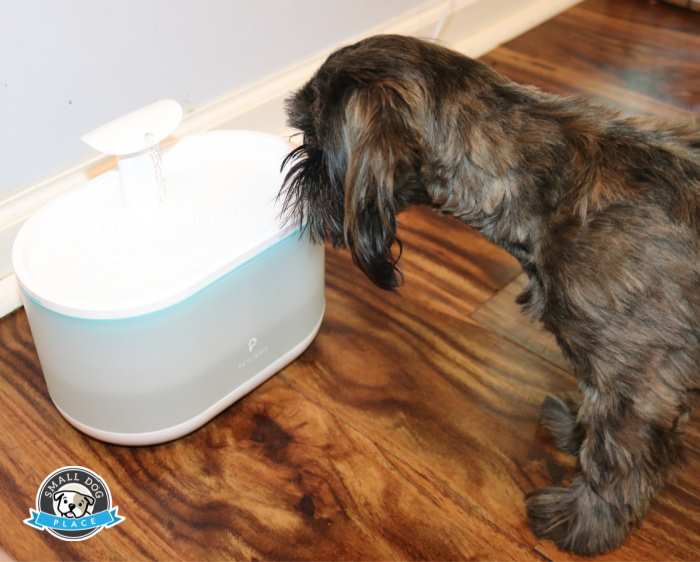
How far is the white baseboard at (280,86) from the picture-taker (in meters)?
1.75

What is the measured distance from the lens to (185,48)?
1.90 metres

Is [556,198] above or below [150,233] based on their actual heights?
above

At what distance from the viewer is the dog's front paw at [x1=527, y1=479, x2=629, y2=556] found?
4.48 feet

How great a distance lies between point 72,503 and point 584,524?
0.84 m

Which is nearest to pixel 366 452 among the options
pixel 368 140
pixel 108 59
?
pixel 368 140

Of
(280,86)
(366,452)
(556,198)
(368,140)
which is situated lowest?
(366,452)

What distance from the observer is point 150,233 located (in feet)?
4.68

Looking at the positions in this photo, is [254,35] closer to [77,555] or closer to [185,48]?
[185,48]

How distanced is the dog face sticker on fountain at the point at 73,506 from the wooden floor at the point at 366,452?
18mm

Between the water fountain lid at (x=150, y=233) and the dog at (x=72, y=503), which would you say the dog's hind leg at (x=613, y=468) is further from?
the dog at (x=72, y=503)

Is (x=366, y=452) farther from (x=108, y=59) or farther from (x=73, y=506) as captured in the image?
(x=108, y=59)

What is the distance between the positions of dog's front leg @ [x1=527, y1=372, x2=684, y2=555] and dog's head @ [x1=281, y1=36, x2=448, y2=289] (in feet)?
1.28

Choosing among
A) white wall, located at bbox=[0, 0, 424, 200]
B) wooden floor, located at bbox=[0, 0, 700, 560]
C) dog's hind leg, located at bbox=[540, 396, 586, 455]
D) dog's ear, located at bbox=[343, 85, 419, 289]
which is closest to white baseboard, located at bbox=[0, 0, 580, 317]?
white wall, located at bbox=[0, 0, 424, 200]

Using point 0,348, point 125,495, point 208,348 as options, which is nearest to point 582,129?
point 208,348
